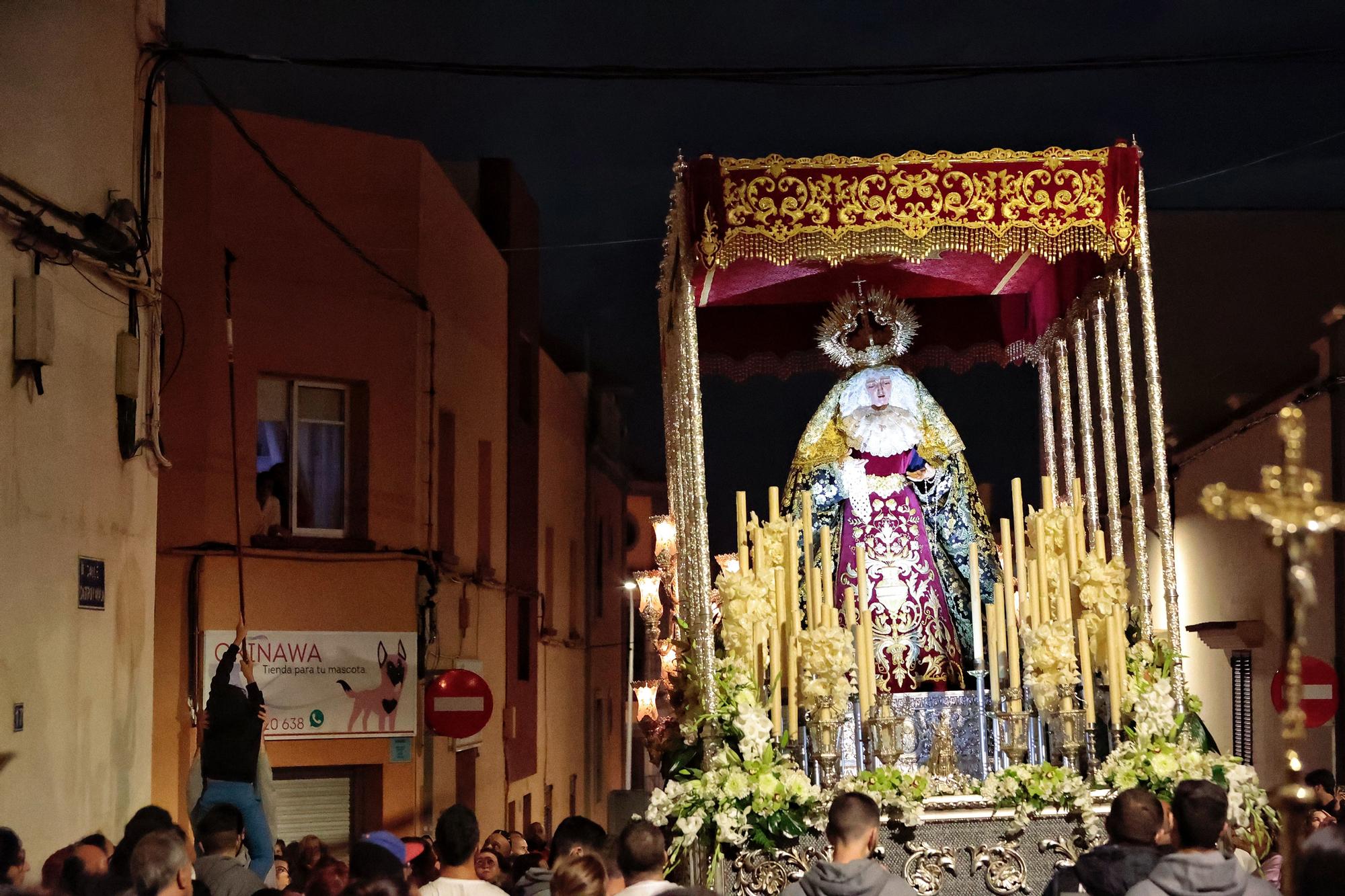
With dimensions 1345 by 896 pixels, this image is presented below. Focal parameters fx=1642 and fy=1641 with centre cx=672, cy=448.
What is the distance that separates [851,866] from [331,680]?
7663 mm

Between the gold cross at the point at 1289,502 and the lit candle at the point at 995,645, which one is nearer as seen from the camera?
the gold cross at the point at 1289,502

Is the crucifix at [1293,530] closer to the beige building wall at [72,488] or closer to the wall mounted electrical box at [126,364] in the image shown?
the beige building wall at [72,488]

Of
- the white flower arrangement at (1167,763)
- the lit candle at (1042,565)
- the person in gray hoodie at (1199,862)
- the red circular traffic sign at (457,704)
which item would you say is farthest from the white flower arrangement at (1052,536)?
the red circular traffic sign at (457,704)

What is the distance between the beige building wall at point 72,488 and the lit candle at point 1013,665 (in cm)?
423

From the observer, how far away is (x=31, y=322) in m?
7.16

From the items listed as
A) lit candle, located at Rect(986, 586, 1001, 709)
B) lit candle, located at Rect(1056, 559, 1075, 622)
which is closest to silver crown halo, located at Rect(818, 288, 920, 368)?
lit candle, located at Rect(1056, 559, 1075, 622)

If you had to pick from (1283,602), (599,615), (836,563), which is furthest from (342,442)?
(599,615)

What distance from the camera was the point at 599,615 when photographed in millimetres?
23375

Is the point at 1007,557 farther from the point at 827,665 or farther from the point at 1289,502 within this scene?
the point at 1289,502

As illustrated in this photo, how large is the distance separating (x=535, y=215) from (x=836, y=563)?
35.2 ft

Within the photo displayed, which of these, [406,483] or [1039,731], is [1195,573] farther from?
[1039,731]

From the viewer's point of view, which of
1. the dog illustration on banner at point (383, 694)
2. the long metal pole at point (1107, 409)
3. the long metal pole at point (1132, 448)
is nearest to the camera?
the long metal pole at point (1132, 448)

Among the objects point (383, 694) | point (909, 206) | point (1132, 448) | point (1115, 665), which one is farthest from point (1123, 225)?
point (383, 694)

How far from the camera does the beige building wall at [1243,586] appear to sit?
12750 mm
